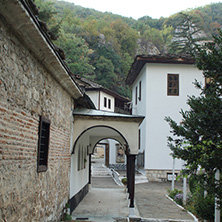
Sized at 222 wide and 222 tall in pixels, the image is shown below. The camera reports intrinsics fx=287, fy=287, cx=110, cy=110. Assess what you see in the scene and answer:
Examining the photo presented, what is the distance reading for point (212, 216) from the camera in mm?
6578

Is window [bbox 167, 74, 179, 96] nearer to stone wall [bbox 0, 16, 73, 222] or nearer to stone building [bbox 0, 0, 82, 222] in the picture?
stone building [bbox 0, 0, 82, 222]

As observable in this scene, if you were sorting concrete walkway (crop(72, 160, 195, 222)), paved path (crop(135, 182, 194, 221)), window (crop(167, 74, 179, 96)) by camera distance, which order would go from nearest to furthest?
concrete walkway (crop(72, 160, 195, 222)), paved path (crop(135, 182, 194, 221)), window (crop(167, 74, 179, 96))

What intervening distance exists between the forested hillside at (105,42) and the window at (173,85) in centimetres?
1133

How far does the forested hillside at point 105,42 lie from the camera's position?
35.2 meters

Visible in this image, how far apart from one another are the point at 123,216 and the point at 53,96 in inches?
173

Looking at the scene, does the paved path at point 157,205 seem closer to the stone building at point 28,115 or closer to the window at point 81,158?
the window at point 81,158

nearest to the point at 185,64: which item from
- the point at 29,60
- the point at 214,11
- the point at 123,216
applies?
the point at 123,216

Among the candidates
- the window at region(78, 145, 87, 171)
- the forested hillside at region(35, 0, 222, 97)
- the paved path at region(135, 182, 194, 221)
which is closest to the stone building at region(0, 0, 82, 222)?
the paved path at region(135, 182, 194, 221)

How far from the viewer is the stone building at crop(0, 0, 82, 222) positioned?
3.36 meters

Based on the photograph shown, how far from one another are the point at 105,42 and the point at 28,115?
45.2 m

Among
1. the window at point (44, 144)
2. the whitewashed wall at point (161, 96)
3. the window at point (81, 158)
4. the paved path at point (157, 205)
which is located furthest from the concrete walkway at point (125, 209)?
the whitewashed wall at point (161, 96)

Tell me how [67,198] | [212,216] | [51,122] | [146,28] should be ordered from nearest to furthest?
[51,122], [212,216], [67,198], [146,28]

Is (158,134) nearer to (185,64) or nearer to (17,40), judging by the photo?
(185,64)

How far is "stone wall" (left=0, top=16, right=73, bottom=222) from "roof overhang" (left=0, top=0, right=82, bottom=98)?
91 mm
